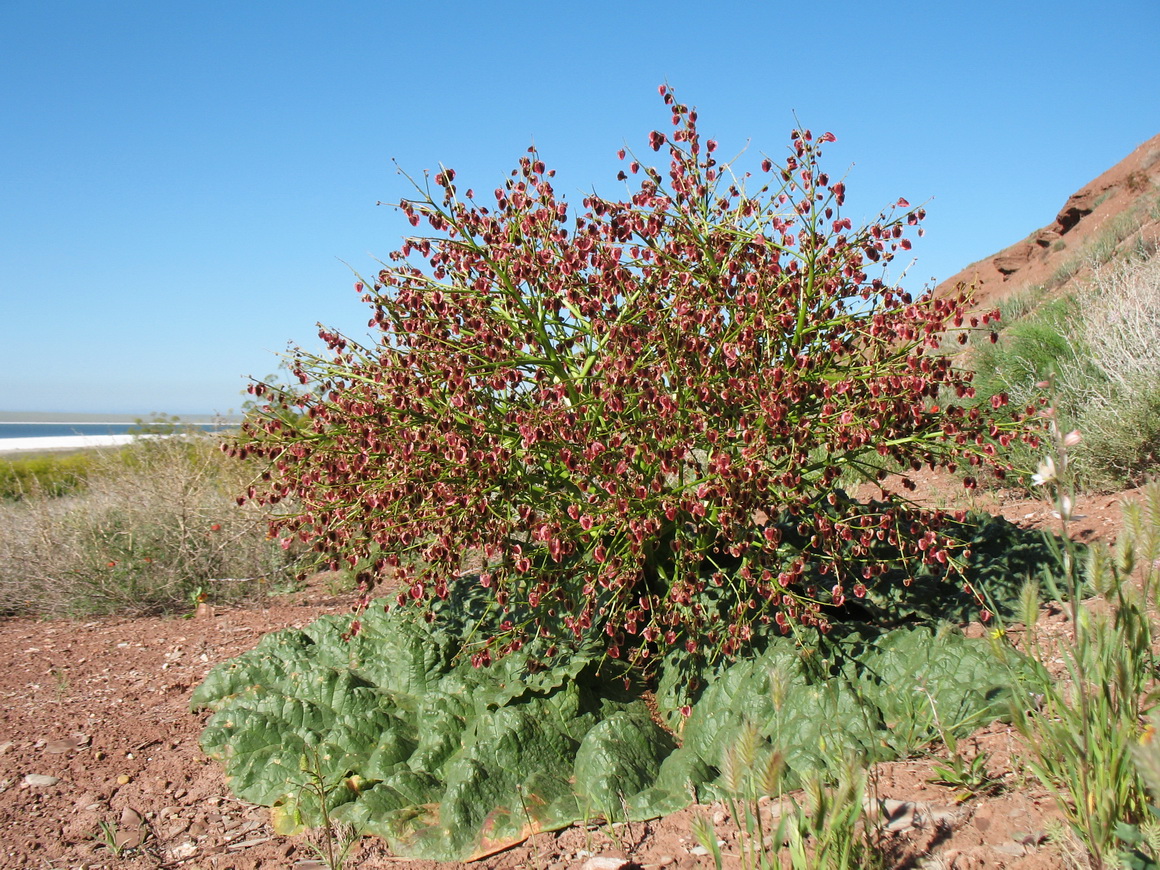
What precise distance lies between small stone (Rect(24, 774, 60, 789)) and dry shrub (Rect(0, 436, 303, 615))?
3525 millimetres

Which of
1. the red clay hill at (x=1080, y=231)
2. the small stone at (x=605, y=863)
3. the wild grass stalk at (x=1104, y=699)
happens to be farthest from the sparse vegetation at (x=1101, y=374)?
the red clay hill at (x=1080, y=231)

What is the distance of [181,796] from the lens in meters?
3.79

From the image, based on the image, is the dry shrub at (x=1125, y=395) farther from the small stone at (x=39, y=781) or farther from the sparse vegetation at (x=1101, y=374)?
the small stone at (x=39, y=781)

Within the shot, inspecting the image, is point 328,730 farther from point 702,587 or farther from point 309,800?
point 702,587

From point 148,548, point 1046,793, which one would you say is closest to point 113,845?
point 1046,793

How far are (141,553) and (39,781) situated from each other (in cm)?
402

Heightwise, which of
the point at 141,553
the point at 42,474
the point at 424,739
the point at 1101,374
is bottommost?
the point at 1101,374

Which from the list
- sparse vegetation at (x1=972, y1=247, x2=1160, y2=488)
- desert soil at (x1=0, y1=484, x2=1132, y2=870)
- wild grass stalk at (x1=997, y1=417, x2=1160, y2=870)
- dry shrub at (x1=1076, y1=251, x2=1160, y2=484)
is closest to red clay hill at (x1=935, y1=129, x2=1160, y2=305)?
sparse vegetation at (x1=972, y1=247, x2=1160, y2=488)

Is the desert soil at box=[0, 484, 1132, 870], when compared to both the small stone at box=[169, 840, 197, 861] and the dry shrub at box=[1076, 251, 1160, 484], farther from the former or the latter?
the dry shrub at box=[1076, 251, 1160, 484]

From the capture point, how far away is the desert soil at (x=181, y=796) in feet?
Answer: 8.14

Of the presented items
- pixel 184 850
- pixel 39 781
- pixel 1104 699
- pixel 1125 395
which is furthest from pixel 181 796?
pixel 1125 395

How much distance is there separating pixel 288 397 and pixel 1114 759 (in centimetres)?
388

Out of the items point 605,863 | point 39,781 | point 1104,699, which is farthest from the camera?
point 39,781

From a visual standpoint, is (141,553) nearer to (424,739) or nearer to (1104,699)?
(424,739)
